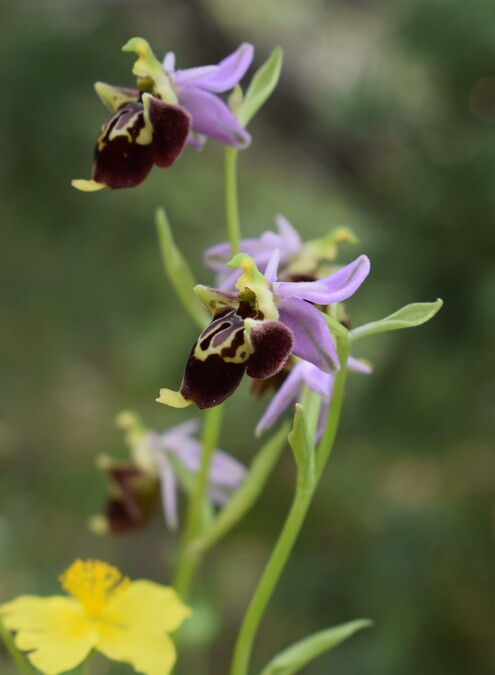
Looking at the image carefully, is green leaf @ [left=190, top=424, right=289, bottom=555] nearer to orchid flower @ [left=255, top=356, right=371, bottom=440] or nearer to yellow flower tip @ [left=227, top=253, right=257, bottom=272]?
orchid flower @ [left=255, top=356, right=371, bottom=440]

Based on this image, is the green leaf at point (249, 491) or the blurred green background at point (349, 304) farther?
the blurred green background at point (349, 304)

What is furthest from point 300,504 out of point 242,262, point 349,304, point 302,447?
point 349,304

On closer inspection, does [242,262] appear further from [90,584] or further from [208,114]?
[90,584]

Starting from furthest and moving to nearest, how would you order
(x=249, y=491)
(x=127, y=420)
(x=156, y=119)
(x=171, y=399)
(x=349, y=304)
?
(x=349, y=304), (x=127, y=420), (x=249, y=491), (x=156, y=119), (x=171, y=399)

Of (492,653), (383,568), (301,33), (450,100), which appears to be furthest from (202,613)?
(301,33)

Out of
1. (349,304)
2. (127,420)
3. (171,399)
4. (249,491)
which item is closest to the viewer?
(171,399)

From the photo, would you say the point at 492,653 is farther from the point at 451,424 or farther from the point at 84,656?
the point at 84,656

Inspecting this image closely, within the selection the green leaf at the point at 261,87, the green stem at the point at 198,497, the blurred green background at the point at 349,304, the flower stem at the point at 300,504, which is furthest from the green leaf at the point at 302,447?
the blurred green background at the point at 349,304

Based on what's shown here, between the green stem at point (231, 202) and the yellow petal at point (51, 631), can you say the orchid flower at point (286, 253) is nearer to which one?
the green stem at point (231, 202)
